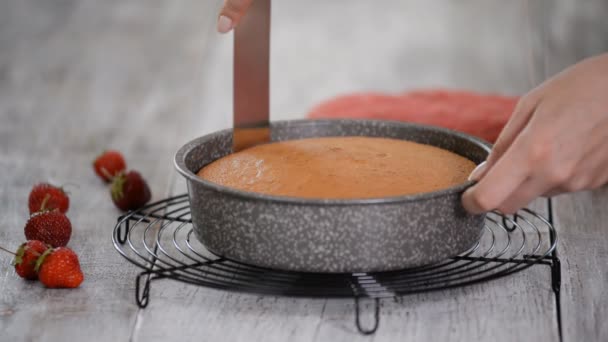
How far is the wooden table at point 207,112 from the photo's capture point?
1.62 m

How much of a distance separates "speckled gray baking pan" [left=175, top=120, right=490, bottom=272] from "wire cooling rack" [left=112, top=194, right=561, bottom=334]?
0.05 m

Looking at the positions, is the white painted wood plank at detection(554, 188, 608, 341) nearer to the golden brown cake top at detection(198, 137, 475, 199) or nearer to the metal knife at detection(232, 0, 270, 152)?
the golden brown cake top at detection(198, 137, 475, 199)

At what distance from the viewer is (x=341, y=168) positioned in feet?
5.95

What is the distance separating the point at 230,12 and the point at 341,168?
0.44 meters

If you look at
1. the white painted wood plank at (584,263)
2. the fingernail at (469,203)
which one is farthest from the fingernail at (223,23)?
the white painted wood plank at (584,263)

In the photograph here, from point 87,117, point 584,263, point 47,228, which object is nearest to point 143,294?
point 47,228

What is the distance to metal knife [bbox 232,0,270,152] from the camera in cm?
199

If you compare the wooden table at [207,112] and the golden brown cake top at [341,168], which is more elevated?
the golden brown cake top at [341,168]

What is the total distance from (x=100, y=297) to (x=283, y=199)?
452mm

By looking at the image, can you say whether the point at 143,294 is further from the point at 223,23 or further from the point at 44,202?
the point at 223,23

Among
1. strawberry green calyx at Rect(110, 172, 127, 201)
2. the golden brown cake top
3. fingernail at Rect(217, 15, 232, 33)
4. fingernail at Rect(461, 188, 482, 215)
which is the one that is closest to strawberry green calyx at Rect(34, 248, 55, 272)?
the golden brown cake top

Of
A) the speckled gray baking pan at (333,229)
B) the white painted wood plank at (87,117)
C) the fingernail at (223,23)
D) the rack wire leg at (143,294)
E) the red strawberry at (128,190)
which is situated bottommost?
the white painted wood plank at (87,117)

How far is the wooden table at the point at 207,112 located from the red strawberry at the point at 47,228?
79 mm

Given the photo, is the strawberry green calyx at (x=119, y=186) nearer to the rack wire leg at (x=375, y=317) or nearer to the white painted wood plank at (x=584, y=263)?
the rack wire leg at (x=375, y=317)
